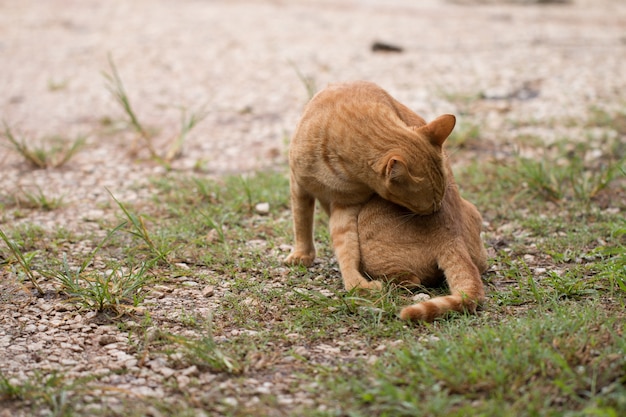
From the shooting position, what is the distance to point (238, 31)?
10758mm

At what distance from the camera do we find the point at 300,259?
439 centimetres

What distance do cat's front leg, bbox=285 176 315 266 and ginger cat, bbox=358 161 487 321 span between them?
42 cm

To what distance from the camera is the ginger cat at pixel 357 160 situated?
3760 mm

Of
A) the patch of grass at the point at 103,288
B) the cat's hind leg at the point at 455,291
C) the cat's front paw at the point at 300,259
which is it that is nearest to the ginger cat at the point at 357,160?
the cat's front paw at the point at 300,259

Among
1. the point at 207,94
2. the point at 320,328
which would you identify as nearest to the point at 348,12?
the point at 207,94

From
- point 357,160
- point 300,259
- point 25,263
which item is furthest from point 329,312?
point 25,263

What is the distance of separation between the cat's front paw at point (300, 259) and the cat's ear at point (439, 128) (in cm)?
109

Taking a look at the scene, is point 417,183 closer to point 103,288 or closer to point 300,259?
point 300,259

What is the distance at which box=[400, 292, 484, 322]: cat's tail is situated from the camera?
3.44m

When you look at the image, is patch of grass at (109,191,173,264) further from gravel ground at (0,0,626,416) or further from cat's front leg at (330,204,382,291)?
cat's front leg at (330,204,382,291)

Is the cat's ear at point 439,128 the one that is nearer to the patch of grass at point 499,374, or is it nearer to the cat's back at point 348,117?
the cat's back at point 348,117

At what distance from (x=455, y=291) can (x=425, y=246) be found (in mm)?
309

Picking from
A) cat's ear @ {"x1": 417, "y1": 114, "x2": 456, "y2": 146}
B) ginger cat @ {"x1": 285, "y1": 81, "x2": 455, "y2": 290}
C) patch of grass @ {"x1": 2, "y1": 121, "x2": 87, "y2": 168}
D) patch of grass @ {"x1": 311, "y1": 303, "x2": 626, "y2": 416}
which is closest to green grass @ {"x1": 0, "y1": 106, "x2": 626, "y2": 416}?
patch of grass @ {"x1": 311, "y1": 303, "x2": 626, "y2": 416}

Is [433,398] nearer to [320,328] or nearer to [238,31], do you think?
[320,328]
